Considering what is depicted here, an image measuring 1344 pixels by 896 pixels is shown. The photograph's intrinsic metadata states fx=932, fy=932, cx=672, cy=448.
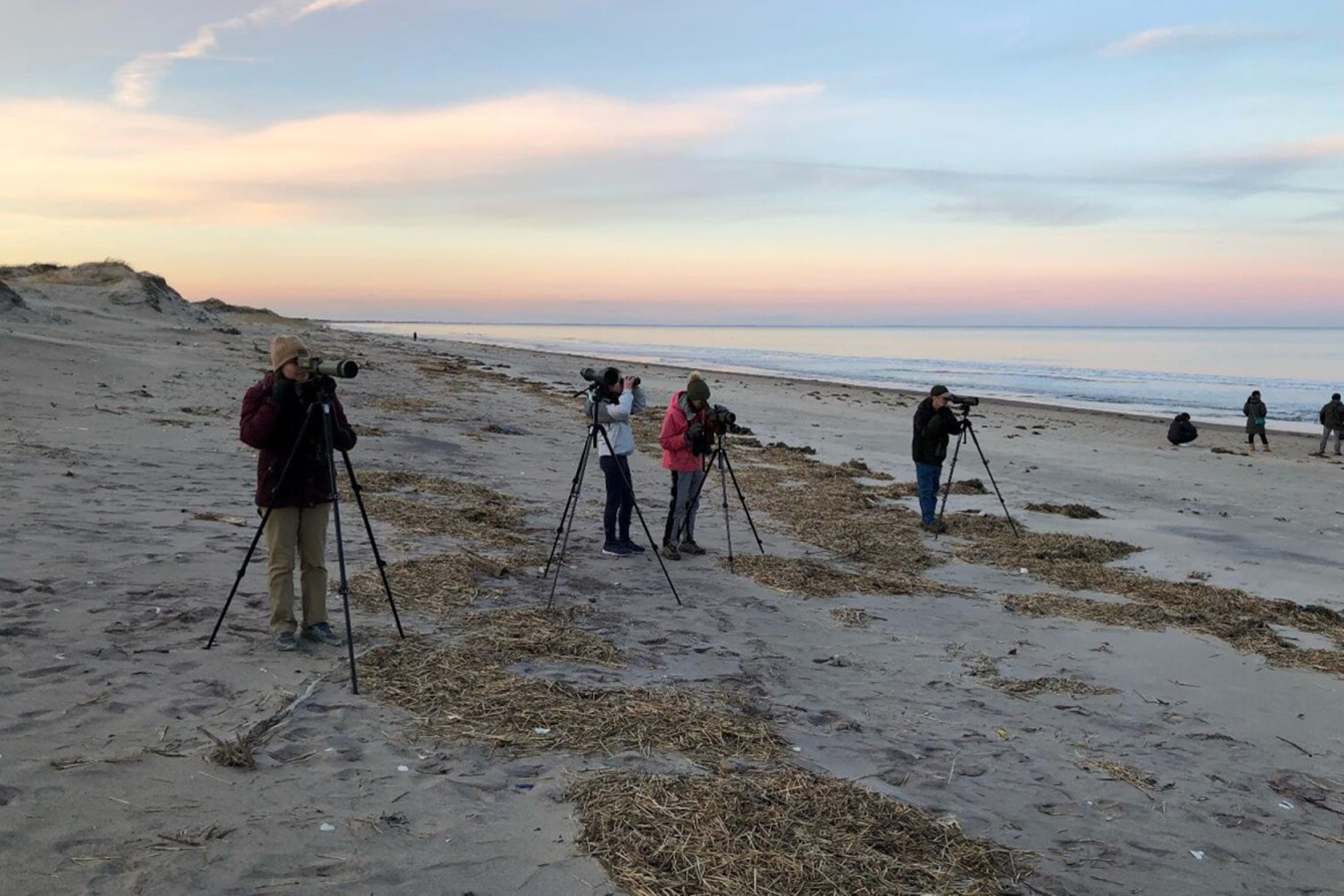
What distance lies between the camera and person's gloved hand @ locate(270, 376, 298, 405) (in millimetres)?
5102

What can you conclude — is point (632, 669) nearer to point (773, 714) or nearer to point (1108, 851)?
point (773, 714)

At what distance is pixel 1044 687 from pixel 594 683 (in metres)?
2.83

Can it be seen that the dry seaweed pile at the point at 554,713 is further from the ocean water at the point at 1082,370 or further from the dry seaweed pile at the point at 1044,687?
the ocean water at the point at 1082,370

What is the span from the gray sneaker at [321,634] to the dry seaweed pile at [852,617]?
3.53 metres

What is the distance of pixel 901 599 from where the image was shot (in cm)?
770

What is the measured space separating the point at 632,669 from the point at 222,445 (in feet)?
26.7

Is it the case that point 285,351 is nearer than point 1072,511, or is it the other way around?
point 285,351

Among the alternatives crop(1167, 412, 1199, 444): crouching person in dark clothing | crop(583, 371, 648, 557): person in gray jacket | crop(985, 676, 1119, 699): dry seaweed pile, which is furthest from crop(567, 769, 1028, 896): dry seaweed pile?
crop(1167, 412, 1199, 444): crouching person in dark clothing

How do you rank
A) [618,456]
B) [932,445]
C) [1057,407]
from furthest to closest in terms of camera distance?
1. [1057,407]
2. [932,445]
3. [618,456]

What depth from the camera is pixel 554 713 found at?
455 centimetres

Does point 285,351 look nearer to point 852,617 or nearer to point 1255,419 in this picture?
point 852,617

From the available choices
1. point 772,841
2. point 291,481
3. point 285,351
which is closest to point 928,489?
point 291,481

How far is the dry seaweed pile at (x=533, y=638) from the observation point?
547 cm

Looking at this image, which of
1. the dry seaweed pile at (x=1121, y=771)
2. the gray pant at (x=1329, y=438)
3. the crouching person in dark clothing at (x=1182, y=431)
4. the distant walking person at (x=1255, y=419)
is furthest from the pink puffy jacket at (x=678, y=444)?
the gray pant at (x=1329, y=438)
